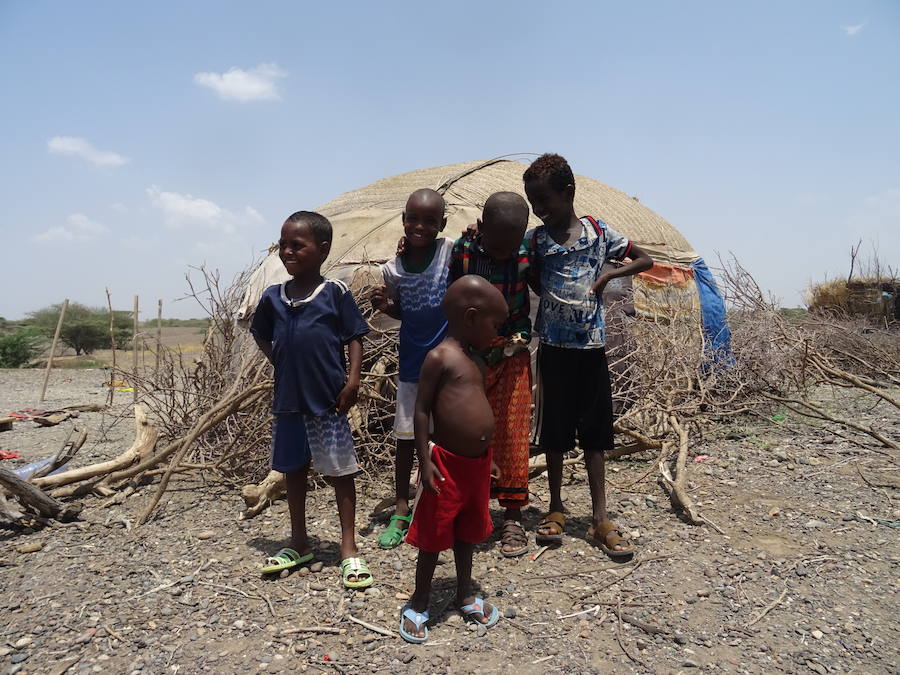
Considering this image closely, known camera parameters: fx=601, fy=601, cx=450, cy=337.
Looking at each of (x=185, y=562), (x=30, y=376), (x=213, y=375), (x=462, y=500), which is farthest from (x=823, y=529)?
(x=30, y=376)

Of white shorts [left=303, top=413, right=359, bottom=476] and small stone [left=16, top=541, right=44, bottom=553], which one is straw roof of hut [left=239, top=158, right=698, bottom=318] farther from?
white shorts [left=303, top=413, right=359, bottom=476]

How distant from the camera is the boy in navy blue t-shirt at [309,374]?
99.3 inches

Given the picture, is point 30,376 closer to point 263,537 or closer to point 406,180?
point 406,180

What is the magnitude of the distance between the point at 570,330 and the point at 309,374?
46.4 inches

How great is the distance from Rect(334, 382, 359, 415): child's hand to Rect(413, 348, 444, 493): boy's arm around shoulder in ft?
1.83

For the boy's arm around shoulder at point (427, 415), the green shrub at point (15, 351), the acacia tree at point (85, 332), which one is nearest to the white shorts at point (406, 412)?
the boy's arm around shoulder at point (427, 415)

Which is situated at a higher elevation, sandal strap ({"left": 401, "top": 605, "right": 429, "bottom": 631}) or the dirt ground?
sandal strap ({"left": 401, "top": 605, "right": 429, "bottom": 631})

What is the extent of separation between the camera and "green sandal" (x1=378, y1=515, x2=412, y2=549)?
2.85 metres

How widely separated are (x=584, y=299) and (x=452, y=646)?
1.52m

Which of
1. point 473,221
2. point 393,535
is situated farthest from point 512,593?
point 473,221

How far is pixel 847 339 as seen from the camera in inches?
281

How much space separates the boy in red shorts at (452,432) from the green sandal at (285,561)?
68cm

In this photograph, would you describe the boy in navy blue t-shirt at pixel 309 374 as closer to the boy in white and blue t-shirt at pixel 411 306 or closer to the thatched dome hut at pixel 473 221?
the boy in white and blue t-shirt at pixel 411 306

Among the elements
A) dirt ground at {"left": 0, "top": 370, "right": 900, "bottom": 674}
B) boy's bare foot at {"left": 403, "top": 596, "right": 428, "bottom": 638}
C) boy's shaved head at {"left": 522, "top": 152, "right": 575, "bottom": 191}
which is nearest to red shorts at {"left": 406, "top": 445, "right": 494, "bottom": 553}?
boy's bare foot at {"left": 403, "top": 596, "right": 428, "bottom": 638}
